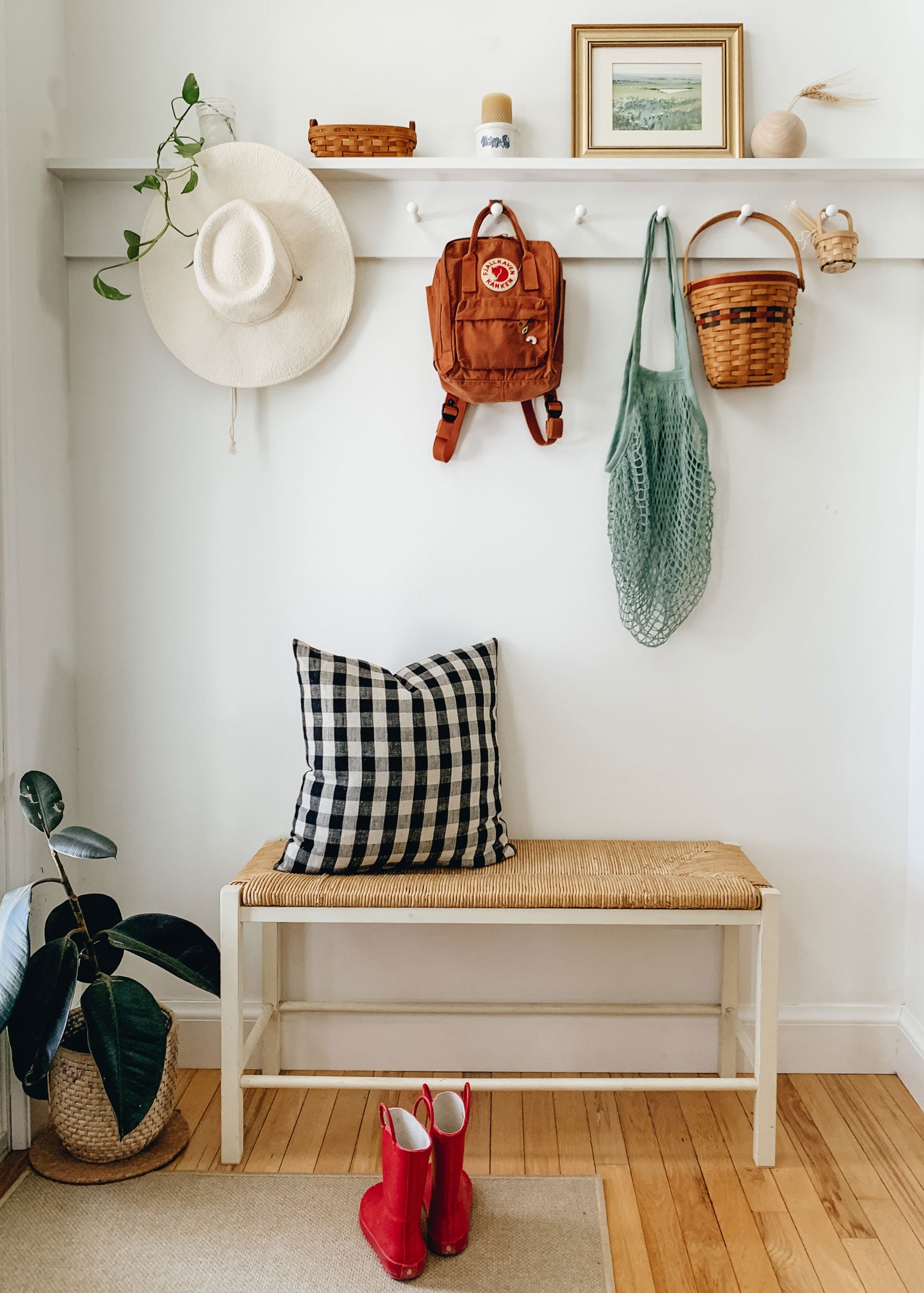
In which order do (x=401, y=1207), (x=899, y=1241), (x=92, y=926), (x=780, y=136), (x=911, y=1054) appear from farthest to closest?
(x=911, y=1054) → (x=780, y=136) → (x=92, y=926) → (x=899, y=1241) → (x=401, y=1207)

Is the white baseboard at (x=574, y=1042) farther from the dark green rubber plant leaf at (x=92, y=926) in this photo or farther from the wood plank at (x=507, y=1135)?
the dark green rubber plant leaf at (x=92, y=926)

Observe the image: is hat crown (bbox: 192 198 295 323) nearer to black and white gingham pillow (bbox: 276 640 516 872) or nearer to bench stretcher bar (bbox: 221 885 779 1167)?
black and white gingham pillow (bbox: 276 640 516 872)

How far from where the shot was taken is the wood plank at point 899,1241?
5.01 feet

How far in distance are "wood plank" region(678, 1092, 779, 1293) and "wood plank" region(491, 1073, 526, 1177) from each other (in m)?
0.33

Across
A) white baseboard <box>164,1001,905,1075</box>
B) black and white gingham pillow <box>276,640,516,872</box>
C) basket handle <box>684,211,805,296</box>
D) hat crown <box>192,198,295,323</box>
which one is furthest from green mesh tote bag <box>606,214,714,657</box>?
white baseboard <box>164,1001,905,1075</box>

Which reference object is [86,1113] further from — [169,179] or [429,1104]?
[169,179]

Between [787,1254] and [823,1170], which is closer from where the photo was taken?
[787,1254]

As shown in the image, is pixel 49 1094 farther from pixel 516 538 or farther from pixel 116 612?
pixel 516 538

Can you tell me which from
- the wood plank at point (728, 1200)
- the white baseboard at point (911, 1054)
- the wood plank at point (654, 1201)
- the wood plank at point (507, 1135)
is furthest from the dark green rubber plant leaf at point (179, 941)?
the white baseboard at point (911, 1054)

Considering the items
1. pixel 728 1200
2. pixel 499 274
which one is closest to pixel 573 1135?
pixel 728 1200

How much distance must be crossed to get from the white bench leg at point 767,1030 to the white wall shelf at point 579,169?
4.67 feet

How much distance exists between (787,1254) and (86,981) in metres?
1.31

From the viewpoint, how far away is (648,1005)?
2.10 meters

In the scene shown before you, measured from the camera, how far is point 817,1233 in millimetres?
1624
